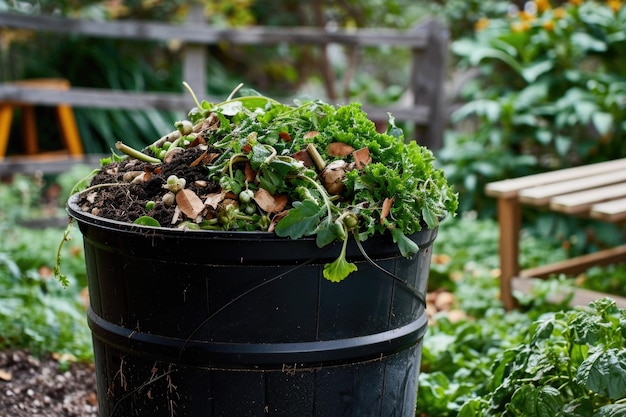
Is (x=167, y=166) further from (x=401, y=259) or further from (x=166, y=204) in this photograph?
(x=401, y=259)

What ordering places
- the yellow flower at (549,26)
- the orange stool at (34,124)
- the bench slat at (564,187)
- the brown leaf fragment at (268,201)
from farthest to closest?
the orange stool at (34,124) < the yellow flower at (549,26) < the bench slat at (564,187) < the brown leaf fragment at (268,201)

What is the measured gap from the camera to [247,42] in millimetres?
5906

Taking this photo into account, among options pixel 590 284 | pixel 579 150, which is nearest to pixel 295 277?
pixel 590 284

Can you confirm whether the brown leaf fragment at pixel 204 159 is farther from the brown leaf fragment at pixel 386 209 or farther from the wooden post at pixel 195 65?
the wooden post at pixel 195 65

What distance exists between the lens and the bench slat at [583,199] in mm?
3295

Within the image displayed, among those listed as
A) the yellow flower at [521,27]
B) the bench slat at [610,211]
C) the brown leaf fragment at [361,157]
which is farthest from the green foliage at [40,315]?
the yellow flower at [521,27]

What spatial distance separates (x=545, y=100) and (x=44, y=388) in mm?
4496

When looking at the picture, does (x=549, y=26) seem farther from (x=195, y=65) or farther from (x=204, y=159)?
(x=204, y=159)

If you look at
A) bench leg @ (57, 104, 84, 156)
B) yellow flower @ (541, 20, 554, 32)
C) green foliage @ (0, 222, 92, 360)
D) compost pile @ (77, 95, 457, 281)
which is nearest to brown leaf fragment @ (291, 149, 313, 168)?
compost pile @ (77, 95, 457, 281)

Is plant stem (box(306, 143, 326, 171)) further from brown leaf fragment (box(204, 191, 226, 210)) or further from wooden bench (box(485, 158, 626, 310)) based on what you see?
wooden bench (box(485, 158, 626, 310))

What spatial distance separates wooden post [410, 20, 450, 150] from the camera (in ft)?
19.7

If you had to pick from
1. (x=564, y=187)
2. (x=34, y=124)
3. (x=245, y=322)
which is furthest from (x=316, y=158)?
(x=34, y=124)

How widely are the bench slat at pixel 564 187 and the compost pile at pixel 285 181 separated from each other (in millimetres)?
1692

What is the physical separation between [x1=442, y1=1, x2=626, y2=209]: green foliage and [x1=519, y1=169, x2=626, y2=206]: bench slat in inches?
55.3
